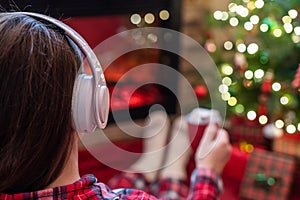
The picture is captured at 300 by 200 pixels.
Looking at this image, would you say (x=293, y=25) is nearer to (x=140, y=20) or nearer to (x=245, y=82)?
(x=245, y=82)

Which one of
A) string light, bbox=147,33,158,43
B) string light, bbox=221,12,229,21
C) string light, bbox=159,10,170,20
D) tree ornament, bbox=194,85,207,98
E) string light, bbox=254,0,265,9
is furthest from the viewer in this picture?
string light, bbox=159,10,170,20

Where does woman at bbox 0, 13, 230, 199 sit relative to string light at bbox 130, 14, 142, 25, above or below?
below

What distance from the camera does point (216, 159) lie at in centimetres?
111

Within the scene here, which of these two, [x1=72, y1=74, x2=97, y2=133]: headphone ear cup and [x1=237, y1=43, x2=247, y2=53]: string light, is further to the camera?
[x1=237, y1=43, x2=247, y2=53]: string light

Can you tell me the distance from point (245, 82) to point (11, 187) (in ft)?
4.71

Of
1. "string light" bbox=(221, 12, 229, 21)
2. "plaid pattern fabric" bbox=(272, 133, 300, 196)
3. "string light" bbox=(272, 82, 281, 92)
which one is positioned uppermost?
"string light" bbox=(221, 12, 229, 21)

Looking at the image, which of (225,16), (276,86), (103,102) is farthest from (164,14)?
(103,102)

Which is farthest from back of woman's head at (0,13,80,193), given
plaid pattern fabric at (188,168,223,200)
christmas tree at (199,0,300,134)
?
christmas tree at (199,0,300,134)

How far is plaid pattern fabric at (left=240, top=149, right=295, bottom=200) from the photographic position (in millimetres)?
1954

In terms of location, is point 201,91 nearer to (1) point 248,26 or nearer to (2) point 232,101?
(2) point 232,101

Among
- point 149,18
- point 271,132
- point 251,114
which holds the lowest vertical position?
point 271,132

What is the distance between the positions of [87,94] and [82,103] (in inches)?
0.7

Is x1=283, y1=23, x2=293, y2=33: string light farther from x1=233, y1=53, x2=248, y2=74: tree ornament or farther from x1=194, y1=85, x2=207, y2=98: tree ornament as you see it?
x1=194, y1=85, x2=207, y2=98: tree ornament

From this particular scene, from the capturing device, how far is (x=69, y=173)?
0.70m
